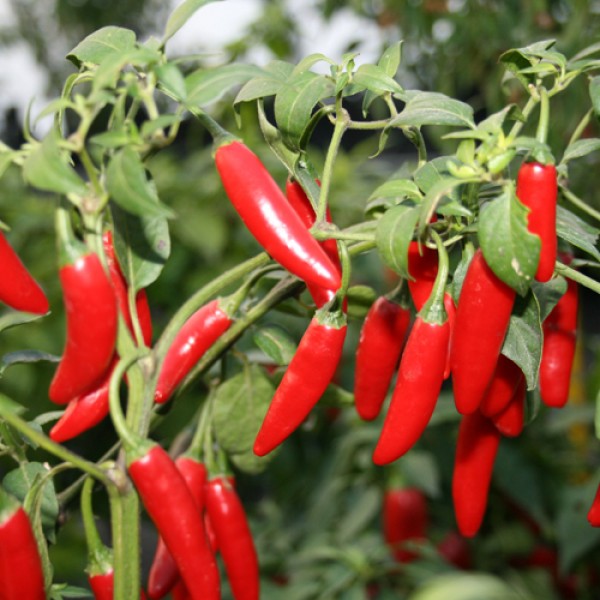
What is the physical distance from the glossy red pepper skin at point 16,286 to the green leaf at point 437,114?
0.25m

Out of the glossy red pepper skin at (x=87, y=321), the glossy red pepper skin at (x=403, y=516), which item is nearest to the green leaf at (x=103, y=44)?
the glossy red pepper skin at (x=87, y=321)

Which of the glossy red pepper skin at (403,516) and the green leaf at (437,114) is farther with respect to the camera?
the glossy red pepper skin at (403,516)

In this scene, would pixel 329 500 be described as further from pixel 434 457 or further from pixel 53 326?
pixel 53 326

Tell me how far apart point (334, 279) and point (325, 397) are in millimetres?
286

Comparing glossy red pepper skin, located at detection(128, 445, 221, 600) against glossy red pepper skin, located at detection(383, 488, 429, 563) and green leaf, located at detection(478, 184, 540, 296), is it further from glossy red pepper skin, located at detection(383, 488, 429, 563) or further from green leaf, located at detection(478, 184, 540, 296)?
glossy red pepper skin, located at detection(383, 488, 429, 563)

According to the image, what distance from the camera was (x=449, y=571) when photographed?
4.60ft

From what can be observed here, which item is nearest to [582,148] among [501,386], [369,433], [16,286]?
[501,386]

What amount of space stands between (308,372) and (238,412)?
201 mm

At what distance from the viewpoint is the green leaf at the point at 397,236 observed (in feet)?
1.76

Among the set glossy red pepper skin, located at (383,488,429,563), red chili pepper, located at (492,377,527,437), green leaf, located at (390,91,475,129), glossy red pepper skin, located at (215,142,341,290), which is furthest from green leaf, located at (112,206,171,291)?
glossy red pepper skin, located at (383,488,429,563)

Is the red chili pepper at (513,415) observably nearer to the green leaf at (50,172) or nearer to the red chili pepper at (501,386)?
the red chili pepper at (501,386)

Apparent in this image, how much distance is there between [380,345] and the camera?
701 millimetres

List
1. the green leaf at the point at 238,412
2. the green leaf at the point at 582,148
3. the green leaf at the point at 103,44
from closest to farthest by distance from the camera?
the green leaf at the point at 103,44
the green leaf at the point at 582,148
the green leaf at the point at 238,412

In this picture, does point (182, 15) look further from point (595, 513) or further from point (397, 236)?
point (595, 513)
